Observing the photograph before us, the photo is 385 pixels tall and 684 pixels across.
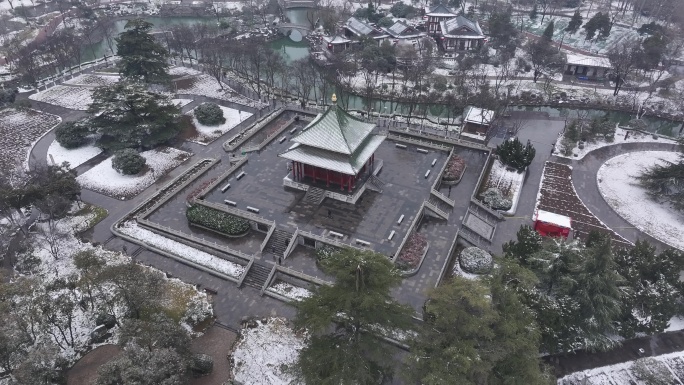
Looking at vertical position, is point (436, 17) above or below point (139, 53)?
below

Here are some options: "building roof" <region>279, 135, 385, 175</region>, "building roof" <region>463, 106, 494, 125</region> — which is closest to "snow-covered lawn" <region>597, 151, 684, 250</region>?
"building roof" <region>463, 106, 494, 125</region>

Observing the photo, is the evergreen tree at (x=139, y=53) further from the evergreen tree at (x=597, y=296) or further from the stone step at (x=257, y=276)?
the evergreen tree at (x=597, y=296)

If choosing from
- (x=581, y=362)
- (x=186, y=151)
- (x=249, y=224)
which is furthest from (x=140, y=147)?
(x=581, y=362)

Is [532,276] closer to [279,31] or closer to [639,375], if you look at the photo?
[639,375]

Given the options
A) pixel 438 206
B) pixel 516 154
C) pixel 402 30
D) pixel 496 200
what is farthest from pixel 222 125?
pixel 402 30

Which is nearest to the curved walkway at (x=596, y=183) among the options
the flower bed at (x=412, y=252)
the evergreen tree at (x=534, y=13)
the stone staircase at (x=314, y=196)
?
the flower bed at (x=412, y=252)

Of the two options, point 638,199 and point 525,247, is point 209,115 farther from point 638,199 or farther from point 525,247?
point 638,199
